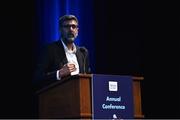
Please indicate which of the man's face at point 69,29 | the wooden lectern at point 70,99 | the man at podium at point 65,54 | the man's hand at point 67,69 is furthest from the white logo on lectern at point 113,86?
the man's face at point 69,29

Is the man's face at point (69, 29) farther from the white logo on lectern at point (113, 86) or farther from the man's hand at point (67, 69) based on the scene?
the white logo on lectern at point (113, 86)

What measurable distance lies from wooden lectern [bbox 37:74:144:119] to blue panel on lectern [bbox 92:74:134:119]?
0.05m

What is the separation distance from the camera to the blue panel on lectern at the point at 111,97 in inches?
127

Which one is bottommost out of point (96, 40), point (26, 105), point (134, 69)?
point (26, 105)

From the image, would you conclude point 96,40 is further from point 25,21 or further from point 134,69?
point 25,21

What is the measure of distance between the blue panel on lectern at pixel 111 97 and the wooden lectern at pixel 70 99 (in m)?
0.05

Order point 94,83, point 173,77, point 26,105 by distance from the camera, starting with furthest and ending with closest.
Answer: point 173,77 < point 26,105 < point 94,83

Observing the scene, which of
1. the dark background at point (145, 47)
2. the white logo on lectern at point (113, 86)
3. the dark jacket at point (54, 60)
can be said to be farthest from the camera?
the dark background at point (145, 47)

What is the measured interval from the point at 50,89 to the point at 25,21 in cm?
191

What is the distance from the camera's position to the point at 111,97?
3.29 m

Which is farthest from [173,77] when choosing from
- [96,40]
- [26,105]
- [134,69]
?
[26,105]

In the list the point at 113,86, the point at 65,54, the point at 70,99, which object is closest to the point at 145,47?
the point at 65,54

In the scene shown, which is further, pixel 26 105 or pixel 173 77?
pixel 173 77

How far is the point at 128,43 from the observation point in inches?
231
